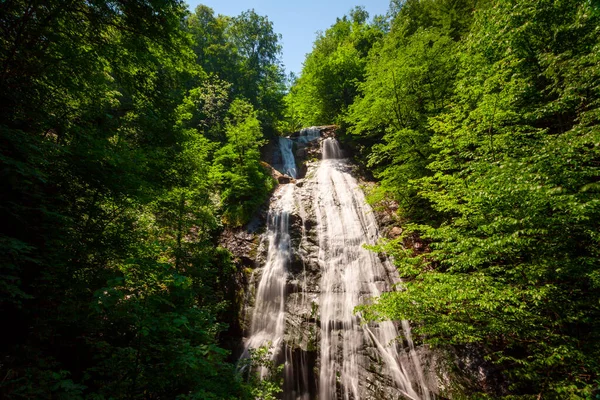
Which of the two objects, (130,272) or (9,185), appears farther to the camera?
(130,272)

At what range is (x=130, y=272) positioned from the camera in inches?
141

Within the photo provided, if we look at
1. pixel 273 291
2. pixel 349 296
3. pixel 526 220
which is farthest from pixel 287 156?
pixel 526 220

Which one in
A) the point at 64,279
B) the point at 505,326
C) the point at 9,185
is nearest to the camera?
the point at 9,185

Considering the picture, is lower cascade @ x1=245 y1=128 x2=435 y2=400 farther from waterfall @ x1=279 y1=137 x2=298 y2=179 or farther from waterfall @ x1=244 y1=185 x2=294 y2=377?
waterfall @ x1=279 y1=137 x2=298 y2=179

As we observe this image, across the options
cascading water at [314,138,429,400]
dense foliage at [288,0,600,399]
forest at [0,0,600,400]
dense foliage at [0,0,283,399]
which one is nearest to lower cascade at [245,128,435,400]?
cascading water at [314,138,429,400]

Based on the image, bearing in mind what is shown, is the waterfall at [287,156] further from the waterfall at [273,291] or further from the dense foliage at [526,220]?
the dense foliage at [526,220]

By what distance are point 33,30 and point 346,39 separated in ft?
83.6

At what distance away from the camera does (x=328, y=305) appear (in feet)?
29.6

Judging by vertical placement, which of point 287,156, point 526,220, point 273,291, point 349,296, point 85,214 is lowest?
point 349,296

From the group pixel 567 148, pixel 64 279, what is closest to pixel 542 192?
pixel 567 148

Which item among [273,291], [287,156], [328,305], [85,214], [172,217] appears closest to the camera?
[85,214]

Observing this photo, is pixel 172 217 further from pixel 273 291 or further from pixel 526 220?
pixel 526 220

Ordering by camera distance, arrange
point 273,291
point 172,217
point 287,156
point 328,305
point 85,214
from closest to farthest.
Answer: point 85,214 < point 172,217 < point 328,305 < point 273,291 < point 287,156

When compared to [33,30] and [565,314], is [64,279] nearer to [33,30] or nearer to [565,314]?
[33,30]
